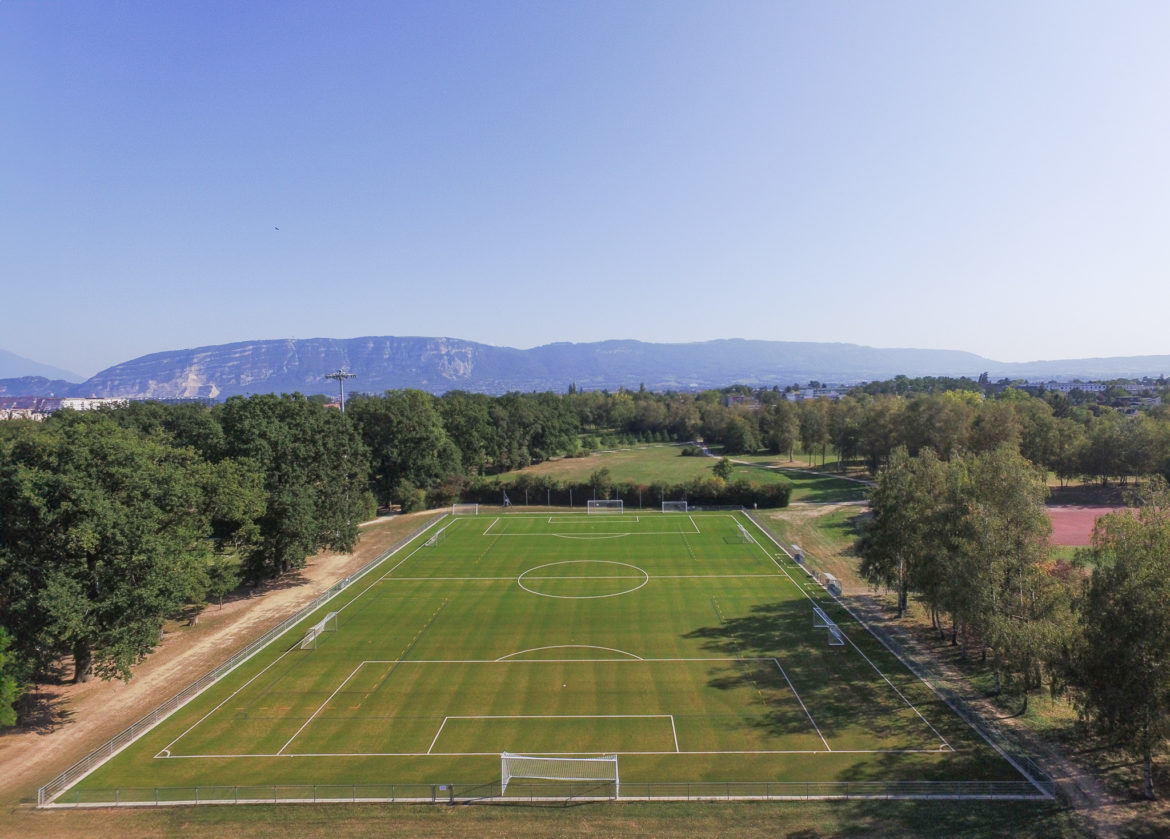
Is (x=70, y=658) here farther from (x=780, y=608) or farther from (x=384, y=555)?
(x=780, y=608)

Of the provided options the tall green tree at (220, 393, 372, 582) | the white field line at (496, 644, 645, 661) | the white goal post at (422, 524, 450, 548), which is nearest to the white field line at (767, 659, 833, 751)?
the white field line at (496, 644, 645, 661)

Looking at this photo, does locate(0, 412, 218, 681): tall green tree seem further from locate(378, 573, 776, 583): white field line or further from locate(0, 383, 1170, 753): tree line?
locate(378, 573, 776, 583): white field line

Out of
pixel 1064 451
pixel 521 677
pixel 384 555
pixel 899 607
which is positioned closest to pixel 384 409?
pixel 384 555

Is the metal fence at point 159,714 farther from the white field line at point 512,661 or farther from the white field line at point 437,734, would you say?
the white field line at point 437,734

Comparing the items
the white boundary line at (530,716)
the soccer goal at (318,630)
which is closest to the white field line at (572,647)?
the white boundary line at (530,716)

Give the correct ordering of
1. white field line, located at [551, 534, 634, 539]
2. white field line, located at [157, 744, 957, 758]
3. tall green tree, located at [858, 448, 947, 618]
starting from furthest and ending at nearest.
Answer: white field line, located at [551, 534, 634, 539] → tall green tree, located at [858, 448, 947, 618] → white field line, located at [157, 744, 957, 758]
